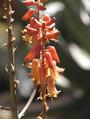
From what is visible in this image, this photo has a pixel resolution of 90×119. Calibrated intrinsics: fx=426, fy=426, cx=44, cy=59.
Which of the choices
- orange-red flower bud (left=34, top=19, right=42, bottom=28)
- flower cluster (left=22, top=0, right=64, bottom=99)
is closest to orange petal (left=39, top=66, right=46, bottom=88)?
flower cluster (left=22, top=0, right=64, bottom=99)

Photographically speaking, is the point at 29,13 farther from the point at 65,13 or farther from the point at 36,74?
the point at 65,13

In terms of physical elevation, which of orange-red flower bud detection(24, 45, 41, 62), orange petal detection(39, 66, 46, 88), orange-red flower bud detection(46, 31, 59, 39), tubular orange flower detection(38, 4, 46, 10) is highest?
tubular orange flower detection(38, 4, 46, 10)

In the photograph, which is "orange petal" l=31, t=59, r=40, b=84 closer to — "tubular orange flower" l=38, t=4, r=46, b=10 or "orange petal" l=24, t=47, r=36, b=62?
"orange petal" l=24, t=47, r=36, b=62

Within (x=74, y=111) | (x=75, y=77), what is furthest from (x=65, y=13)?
(x=74, y=111)

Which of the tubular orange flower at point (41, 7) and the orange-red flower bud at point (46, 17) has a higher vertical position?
the tubular orange flower at point (41, 7)

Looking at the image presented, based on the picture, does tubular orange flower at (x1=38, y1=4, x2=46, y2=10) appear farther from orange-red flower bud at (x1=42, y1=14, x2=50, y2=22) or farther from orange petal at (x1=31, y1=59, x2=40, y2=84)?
orange petal at (x1=31, y1=59, x2=40, y2=84)

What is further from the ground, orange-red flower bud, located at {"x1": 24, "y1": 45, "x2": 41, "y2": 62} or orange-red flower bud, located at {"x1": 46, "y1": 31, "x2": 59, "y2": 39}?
orange-red flower bud, located at {"x1": 46, "y1": 31, "x2": 59, "y2": 39}

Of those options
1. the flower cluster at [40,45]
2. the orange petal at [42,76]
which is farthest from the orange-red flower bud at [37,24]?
the orange petal at [42,76]

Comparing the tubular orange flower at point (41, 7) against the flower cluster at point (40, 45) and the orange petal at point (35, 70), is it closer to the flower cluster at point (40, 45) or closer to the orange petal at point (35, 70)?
the flower cluster at point (40, 45)

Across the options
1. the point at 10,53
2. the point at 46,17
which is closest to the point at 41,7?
the point at 46,17
